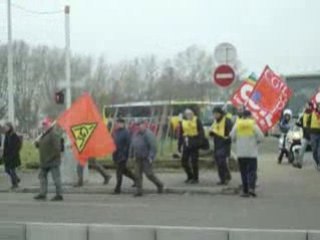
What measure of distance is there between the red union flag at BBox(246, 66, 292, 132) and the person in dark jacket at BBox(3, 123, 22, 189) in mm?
5910

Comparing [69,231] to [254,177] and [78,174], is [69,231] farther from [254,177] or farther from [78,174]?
[78,174]

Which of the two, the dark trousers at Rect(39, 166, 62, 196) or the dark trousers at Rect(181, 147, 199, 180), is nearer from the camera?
the dark trousers at Rect(39, 166, 62, 196)

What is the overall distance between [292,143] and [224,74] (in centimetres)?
822

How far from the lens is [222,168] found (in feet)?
66.6

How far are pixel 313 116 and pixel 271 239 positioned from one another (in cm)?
1411

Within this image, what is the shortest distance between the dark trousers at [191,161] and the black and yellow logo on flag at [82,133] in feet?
7.85

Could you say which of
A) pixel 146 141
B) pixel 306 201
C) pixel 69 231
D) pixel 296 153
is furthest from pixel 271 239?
pixel 296 153

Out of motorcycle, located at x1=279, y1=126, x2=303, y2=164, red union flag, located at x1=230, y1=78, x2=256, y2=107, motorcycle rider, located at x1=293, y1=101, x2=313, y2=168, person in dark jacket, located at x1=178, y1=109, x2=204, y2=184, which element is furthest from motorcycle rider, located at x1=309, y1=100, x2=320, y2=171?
person in dark jacket, located at x1=178, y1=109, x2=204, y2=184

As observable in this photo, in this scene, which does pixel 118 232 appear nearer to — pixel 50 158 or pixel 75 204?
pixel 75 204

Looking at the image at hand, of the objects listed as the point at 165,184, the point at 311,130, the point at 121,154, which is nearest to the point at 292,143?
the point at 311,130

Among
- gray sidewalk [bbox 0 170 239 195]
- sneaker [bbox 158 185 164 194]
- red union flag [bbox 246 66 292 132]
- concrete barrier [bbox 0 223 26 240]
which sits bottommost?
gray sidewalk [bbox 0 170 239 195]

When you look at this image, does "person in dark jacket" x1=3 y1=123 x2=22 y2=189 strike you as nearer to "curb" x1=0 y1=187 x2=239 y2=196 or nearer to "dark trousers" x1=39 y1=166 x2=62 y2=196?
"curb" x1=0 y1=187 x2=239 y2=196

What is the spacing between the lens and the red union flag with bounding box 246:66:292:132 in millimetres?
21828

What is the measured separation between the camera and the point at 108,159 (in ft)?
92.1
